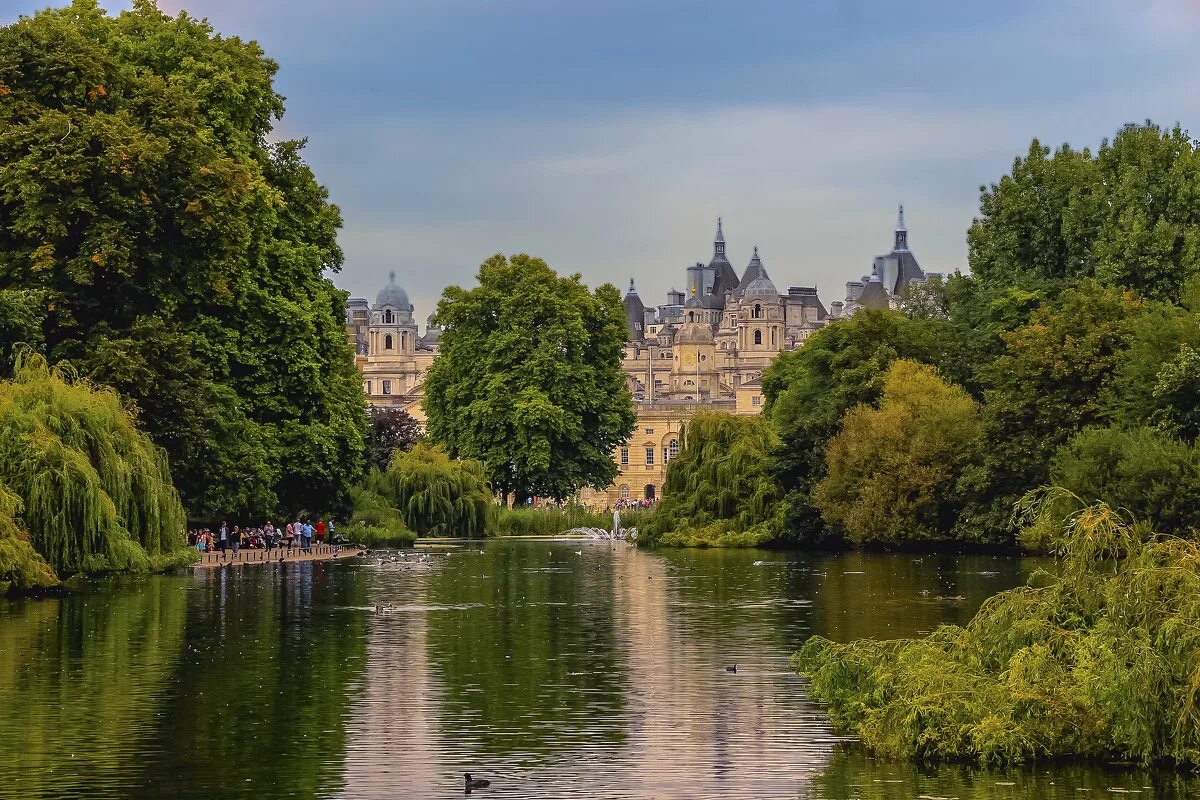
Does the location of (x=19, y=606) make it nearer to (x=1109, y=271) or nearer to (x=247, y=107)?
(x=247, y=107)

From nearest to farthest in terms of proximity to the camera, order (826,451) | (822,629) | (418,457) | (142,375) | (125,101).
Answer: (822,629)
(142,375)
(125,101)
(826,451)
(418,457)

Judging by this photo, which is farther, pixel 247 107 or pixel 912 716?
pixel 247 107

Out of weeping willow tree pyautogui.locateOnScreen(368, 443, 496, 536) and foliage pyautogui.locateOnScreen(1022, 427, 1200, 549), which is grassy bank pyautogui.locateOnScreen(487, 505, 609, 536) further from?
foliage pyautogui.locateOnScreen(1022, 427, 1200, 549)

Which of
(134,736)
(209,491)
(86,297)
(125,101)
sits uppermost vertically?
(125,101)

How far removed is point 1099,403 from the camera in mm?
45625

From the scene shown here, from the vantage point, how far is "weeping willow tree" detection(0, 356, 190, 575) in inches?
1224

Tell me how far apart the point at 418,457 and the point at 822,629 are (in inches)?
1567

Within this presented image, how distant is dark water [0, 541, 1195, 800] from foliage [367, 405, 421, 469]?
169 ft

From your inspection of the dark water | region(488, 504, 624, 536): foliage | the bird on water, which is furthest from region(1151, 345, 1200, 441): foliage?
the bird on water

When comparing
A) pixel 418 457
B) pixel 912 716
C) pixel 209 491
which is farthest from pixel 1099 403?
pixel 912 716

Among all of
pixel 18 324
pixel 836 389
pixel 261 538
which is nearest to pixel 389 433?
pixel 836 389

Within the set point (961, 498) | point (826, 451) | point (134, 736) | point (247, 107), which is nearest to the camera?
point (134, 736)

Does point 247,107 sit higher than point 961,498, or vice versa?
point 247,107

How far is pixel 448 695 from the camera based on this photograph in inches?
772
